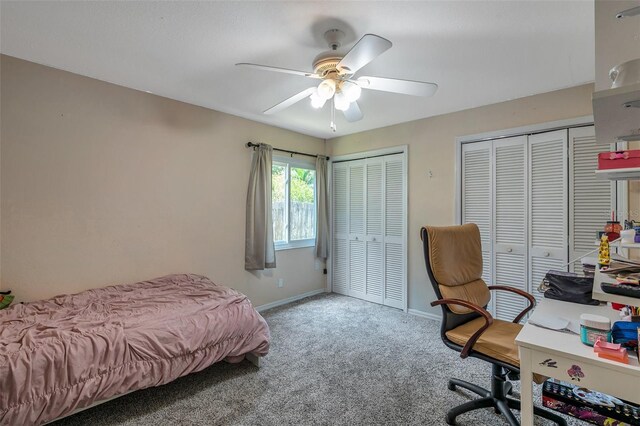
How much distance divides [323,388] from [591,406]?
154 cm

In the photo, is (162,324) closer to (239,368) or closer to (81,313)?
(81,313)

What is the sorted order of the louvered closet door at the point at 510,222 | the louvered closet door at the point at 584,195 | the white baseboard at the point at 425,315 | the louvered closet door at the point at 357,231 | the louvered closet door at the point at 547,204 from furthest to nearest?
1. the louvered closet door at the point at 357,231
2. the white baseboard at the point at 425,315
3. the louvered closet door at the point at 510,222
4. the louvered closet door at the point at 547,204
5. the louvered closet door at the point at 584,195

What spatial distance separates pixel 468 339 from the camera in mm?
1802

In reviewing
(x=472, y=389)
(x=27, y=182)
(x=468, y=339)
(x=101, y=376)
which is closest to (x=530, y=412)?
(x=468, y=339)

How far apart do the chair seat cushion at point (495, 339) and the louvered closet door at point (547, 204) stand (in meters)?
1.28

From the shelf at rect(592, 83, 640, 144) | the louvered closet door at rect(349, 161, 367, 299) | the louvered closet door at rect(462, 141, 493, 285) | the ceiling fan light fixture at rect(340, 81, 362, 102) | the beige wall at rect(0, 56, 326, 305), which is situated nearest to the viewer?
the shelf at rect(592, 83, 640, 144)

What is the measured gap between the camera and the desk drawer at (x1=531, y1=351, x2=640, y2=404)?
105 cm

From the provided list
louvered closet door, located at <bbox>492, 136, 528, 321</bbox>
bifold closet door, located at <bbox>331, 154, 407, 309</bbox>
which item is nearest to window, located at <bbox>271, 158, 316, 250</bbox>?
bifold closet door, located at <bbox>331, 154, 407, 309</bbox>

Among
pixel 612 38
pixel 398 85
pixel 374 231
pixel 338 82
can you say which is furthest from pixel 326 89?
pixel 374 231

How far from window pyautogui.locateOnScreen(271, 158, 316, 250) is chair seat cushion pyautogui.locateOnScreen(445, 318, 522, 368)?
8.80 feet

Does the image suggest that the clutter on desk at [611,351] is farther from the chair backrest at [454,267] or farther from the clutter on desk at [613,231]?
the clutter on desk at [613,231]

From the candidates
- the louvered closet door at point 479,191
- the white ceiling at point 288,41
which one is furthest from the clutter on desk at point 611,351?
the louvered closet door at point 479,191

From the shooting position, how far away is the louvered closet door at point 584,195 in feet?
8.70

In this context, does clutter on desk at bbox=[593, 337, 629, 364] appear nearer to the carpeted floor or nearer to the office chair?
the office chair
